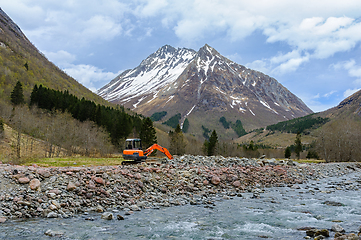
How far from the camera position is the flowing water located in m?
10.7

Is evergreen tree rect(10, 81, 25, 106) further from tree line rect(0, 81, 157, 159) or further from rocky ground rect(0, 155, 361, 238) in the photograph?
rocky ground rect(0, 155, 361, 238)

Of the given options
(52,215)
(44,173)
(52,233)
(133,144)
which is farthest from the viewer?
(133,144)

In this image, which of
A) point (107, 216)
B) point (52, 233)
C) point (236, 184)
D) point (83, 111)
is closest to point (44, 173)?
point (107, 216)

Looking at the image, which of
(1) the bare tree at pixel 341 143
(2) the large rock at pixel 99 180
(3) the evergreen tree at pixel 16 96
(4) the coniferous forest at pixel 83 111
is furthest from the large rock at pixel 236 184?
(3) the evergreen tree at pixel 16 96

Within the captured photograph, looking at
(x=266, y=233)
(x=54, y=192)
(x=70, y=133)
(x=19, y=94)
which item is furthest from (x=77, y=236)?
(x=19, y=94)

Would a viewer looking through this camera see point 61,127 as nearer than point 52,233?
No

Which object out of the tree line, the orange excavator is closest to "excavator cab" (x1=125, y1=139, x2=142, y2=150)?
the orange excavator

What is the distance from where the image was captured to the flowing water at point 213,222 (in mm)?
10734

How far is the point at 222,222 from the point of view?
13.1m

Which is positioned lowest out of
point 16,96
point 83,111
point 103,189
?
point 103,189

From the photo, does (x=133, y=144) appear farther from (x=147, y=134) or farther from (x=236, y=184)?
(x=147, y=134)

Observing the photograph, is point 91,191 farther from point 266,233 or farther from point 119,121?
point 119,121

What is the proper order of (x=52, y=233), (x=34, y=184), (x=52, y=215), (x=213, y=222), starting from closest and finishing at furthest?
(x=52, y=233)
(x=52, y=215)
(x=213, y=222)
(x=34, y=184)

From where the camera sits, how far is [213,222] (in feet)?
42.8
